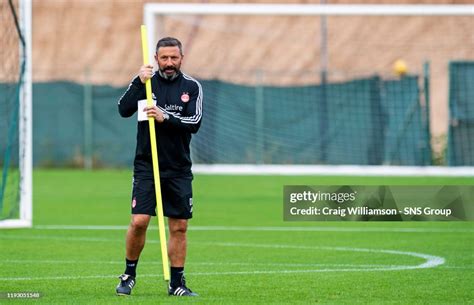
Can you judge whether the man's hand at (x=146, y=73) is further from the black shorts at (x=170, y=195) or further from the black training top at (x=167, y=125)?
the black shorts at (x=170, y=195)

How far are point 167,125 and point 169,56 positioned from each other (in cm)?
58

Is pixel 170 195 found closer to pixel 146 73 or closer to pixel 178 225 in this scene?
pixel 178 225

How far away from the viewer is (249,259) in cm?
1432

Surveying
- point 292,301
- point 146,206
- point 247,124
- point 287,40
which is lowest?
point 292,301

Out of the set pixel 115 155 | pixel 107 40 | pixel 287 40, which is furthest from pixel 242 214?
pixel 107 40

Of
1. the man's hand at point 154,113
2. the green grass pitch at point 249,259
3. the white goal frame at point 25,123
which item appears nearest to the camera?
the man's hand at point 154,113

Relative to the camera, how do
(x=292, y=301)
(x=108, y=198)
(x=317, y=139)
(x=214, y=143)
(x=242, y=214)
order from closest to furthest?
1. (x=292, y=301)
2. (x=242, y=214)
3. (x=108, y=198)
4. (x=214, y=143)
5. (x=317, y=139)

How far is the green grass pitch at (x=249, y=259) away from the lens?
11062mm

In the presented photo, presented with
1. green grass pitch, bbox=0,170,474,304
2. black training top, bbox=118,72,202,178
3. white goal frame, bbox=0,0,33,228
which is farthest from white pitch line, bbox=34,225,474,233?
black training top, bbox=118,72,202,178

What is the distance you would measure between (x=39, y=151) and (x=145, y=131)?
94.4 feet

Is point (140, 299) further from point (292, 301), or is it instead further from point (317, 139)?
point (317, 139)

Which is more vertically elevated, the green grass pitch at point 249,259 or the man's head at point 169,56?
the man's head at point 169,56

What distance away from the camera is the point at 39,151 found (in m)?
39.2

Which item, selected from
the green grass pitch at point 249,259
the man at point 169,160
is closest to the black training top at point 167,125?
the man at point 169,160
